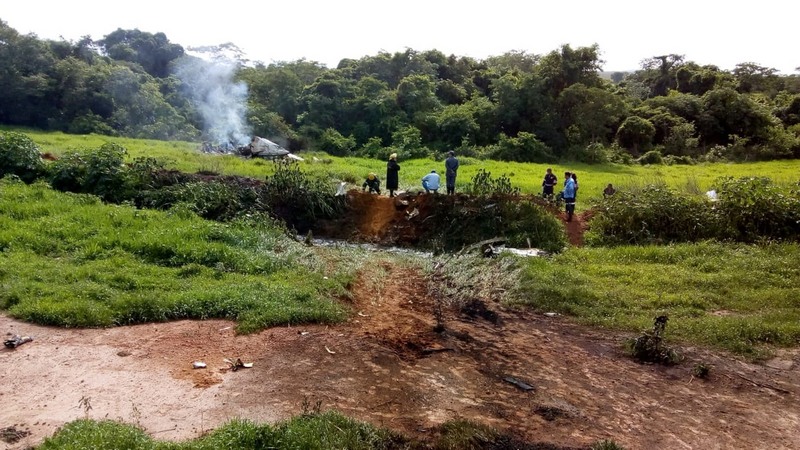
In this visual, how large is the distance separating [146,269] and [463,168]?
47.3 feet

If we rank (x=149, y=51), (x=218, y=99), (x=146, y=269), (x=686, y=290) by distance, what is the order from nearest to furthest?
(x=146, y=269), (x=686, y=290), (x=218, y=99), (x=149, y=51)

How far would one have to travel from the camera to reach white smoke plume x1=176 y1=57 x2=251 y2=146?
90.2 ft

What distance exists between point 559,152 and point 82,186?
20.2 metres

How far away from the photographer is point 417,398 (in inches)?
218

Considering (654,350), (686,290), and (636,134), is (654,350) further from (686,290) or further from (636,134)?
(636,134)

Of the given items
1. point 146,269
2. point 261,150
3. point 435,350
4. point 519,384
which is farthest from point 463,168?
point 519,384

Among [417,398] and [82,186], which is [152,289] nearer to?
[417,398]

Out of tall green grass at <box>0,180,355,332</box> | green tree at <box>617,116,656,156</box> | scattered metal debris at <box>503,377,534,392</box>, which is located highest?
green tree at <box>617,116,656,156</box>

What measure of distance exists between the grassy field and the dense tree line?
2252 millimetres

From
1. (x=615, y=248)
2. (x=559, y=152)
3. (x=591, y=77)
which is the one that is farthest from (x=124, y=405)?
(x=591, y=77)

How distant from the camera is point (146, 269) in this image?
8.44m

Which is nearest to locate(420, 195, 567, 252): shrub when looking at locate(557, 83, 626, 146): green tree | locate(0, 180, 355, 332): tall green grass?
locate(0, 180, 355, 332): tall green grass

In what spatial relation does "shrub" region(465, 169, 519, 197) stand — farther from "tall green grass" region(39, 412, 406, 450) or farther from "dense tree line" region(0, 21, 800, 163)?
"dense tree line" region(0, 21, 800, 163)

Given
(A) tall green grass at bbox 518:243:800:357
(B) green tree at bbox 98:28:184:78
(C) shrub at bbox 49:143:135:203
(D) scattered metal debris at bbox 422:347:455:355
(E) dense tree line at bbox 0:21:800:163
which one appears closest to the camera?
(D) scattered metal debris at bbox 422:347:455:355
